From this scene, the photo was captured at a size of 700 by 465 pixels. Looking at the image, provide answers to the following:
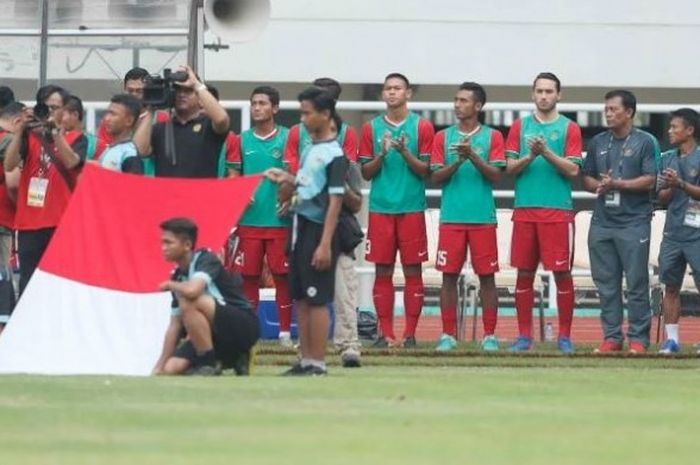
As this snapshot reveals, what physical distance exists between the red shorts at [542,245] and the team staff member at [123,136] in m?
3.88

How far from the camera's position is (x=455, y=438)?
11523mm

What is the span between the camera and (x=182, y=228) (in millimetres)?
15484

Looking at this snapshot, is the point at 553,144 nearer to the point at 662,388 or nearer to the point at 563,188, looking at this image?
the point at 563,188

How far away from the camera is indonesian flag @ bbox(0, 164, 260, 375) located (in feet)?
53.0

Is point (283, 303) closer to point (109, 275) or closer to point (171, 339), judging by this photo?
point (109, 275)

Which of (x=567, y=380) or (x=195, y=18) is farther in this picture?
(x=195, y=18)

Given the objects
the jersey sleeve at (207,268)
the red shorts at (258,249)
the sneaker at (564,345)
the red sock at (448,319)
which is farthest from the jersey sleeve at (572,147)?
the jersey sleeve at (207,268)

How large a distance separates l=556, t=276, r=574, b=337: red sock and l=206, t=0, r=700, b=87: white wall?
41.7ft

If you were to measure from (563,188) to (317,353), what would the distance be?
4642 millimetres

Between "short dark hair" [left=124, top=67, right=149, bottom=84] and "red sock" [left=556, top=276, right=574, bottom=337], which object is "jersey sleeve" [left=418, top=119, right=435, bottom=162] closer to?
"red sock" [left=556, top=276, right=574, bottom=337]

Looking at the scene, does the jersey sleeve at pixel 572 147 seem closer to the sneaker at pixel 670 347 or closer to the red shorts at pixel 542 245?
the red shorts at pixel 542 245

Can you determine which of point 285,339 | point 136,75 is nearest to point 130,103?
point 136,75

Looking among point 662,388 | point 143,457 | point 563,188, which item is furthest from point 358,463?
point 563,188

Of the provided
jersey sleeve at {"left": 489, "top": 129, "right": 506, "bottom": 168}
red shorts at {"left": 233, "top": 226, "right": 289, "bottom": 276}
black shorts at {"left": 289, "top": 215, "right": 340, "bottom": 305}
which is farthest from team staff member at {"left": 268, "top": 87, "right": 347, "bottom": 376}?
jersey sleeve at {"left": 489, "top": 129, "right": 506, "bottom": 168}
